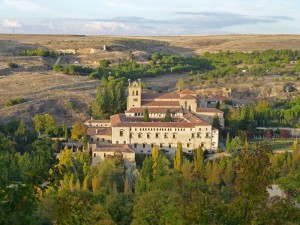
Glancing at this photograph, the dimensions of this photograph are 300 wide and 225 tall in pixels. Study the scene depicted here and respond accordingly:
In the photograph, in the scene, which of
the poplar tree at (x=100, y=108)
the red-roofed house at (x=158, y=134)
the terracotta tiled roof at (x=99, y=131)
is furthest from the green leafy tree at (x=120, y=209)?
the poplar tree at (x=100, y=108)

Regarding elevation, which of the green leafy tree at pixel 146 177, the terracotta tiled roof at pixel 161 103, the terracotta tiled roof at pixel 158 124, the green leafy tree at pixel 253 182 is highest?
the green leafy tree at pixel 253 182

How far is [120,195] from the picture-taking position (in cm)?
1973

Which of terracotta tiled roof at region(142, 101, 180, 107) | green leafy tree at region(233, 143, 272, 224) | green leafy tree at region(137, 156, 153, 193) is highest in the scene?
green leafy tree at region(233, 143, 272, 224)

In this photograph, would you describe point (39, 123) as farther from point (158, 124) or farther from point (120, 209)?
point (120, 209)

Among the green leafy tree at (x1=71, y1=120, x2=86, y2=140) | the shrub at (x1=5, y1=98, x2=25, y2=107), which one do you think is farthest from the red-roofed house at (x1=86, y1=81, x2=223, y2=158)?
the shrub at (x1=5, y1=98, x2=25, y2=107)

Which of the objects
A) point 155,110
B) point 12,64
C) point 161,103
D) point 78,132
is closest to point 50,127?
point 78,132

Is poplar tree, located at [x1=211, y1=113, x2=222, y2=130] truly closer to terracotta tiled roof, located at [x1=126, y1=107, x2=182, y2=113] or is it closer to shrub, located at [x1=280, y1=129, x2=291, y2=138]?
terracotta tiled roof, located at [x1=126, y1=107, x2=182, y2=113]

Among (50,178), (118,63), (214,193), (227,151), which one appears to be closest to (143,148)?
(227,151)

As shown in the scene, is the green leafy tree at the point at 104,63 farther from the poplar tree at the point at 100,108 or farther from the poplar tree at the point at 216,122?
the poplar tree at the point at 216,122

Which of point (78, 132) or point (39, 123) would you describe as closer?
point (78, 132)

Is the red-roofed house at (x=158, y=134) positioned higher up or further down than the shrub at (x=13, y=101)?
further down

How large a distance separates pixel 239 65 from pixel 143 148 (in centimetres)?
4909

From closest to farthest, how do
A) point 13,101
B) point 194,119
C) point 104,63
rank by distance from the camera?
1. point 194,119
2. point 13,101
3. point 104,63

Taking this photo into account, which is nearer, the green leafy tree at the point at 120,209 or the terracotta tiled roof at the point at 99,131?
the green leafy tree at the point at 120,209
